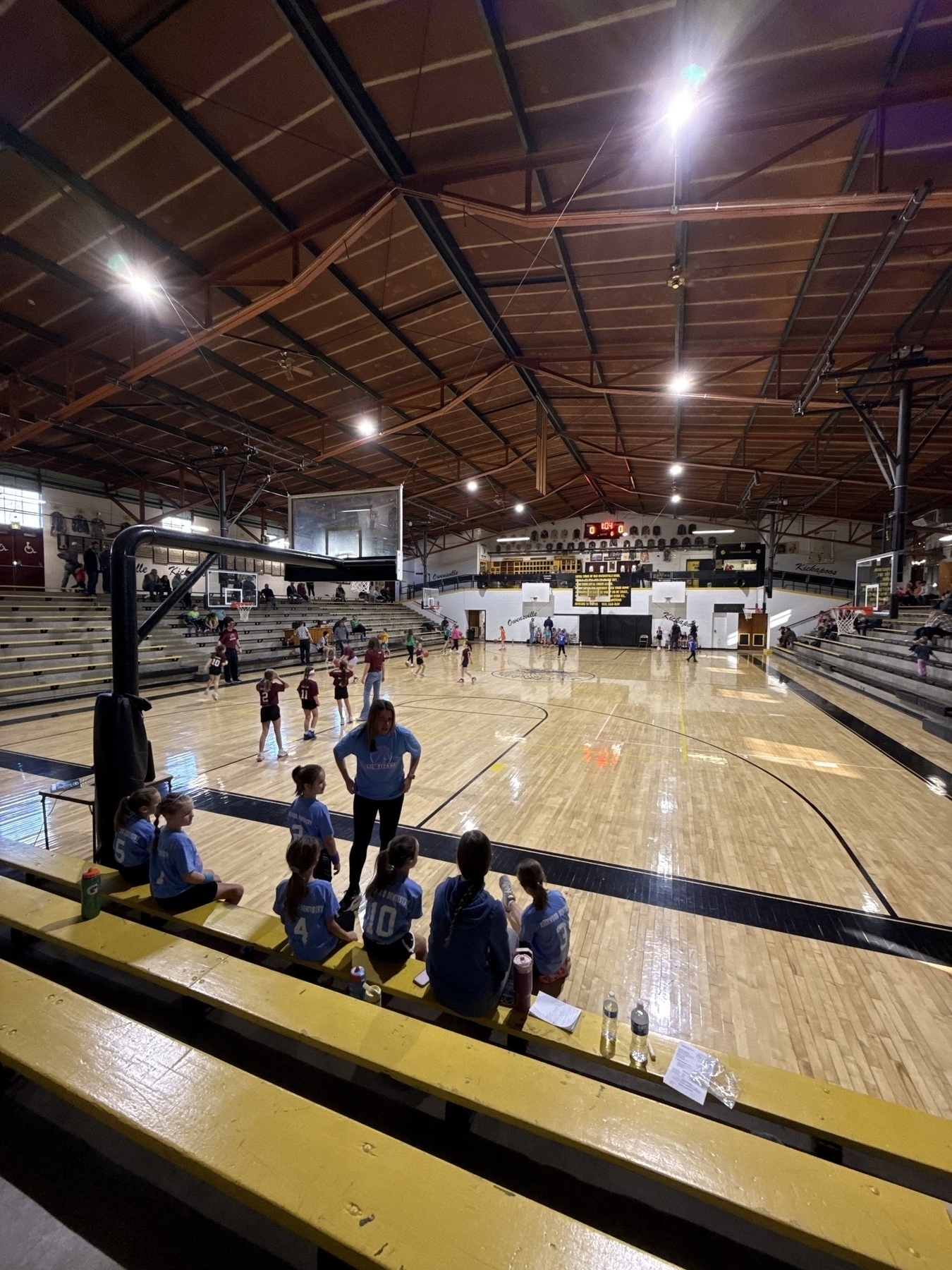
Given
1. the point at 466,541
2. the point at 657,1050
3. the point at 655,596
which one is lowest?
the point at 657,1050

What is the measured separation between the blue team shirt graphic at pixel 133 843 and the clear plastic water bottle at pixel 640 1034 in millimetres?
2948

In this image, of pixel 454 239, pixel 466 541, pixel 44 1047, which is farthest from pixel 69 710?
pixel 466 541

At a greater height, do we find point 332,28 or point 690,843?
point 332,28

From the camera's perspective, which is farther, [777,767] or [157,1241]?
[777,767]

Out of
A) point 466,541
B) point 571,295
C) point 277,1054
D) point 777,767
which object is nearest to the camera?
point 277,1054

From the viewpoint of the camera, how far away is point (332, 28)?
189 inches

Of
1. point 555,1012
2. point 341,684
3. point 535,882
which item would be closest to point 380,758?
point 535,882

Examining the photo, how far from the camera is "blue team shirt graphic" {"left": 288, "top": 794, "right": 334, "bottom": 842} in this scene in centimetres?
340

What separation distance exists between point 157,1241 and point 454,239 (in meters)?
10.3

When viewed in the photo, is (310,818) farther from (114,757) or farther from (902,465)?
(902,465)

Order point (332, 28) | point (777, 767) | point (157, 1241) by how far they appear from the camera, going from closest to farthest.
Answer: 1. point (157, 1241)
2. point (332, 28)
3. point (777, 767)

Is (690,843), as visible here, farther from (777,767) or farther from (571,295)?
(571,295)

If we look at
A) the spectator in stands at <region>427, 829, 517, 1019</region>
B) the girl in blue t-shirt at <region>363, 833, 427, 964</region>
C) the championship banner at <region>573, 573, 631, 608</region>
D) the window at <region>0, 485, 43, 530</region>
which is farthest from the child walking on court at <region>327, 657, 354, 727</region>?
the championship banner at <region>573, 573, 631, 608</region>

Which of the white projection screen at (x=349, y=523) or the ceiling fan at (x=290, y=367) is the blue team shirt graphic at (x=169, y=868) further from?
the ceiling fan at (x=290, y=367)
